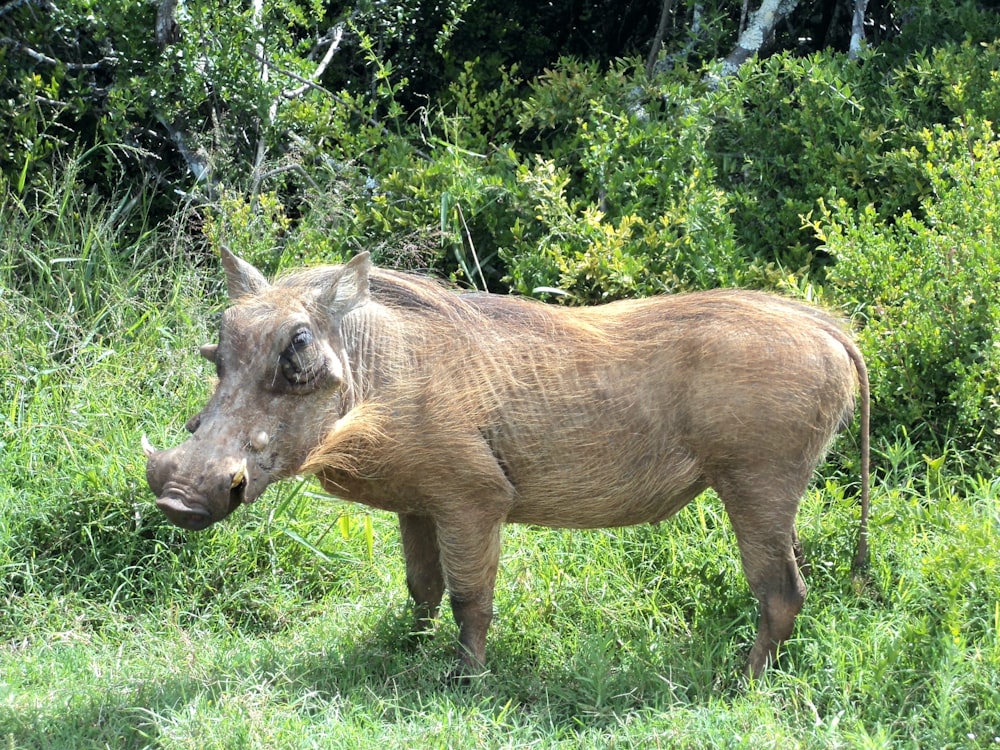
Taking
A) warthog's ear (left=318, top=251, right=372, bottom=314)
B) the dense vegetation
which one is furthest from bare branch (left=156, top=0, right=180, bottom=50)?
warthog's ear (left=318, top=251, right=372, bottom=314)

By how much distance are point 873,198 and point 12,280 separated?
3.89 m

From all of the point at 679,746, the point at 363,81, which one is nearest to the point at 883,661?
the point at 679,746

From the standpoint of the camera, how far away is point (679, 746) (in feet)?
10.9

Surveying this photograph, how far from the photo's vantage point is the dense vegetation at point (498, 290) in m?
3.62

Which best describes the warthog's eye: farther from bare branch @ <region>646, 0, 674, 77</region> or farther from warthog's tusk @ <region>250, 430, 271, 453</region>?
bare branch @ <region>646, 0, 674, 77</region>

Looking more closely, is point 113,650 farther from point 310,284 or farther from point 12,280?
point 12,280

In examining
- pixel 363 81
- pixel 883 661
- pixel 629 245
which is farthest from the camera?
pixel 363 81

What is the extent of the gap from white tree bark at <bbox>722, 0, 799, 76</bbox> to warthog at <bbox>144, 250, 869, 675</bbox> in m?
2.81

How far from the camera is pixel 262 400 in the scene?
3.41 metres

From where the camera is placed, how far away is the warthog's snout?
10.6 ft

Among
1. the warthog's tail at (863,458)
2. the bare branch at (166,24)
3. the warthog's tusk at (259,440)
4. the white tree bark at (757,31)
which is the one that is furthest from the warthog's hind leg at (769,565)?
the bare branch at (166,24)

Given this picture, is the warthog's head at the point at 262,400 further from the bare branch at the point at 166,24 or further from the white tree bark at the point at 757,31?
the white tree bark at the point at 757,31

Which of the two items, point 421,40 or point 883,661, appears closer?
point 883,661

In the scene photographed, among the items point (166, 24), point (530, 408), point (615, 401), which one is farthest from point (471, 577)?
point (166, 24)
